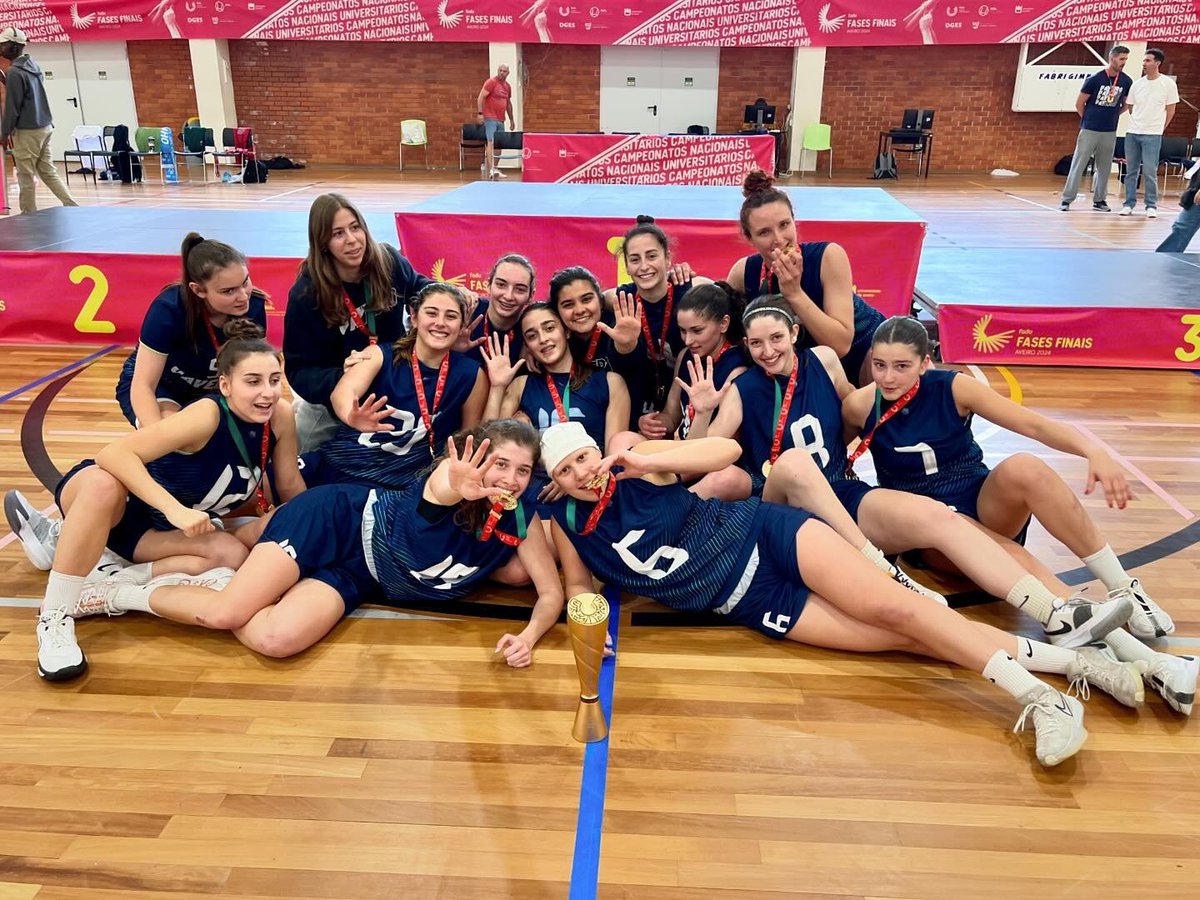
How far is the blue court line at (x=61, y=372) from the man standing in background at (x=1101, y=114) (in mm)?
10642

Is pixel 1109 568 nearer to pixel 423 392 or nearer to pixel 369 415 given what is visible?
pixel 423 392

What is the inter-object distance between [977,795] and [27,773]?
242 centimetres

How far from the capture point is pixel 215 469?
2.93m

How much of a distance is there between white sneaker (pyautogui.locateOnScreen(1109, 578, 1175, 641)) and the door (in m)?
14.3

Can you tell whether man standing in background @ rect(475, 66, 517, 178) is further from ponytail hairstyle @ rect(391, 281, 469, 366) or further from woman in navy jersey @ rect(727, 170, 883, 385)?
ponytail hairstyle @ rect(391, 281, 469, 366)

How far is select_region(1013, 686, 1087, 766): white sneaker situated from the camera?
2211mm

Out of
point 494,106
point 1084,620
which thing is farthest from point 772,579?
point 494,106

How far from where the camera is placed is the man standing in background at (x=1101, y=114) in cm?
1030

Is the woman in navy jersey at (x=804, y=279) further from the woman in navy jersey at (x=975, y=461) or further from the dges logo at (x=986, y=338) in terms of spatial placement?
the dges logo at (x=986, y=338)

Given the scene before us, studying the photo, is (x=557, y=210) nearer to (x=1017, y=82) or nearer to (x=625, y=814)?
(x=625, y=814)

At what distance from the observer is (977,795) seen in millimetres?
2174

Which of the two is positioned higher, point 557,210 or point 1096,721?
point 557,210

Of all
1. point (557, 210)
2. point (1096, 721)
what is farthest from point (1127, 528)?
point (557, 210)

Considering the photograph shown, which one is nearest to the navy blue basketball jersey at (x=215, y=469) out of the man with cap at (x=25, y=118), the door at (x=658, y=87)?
the man with cap at (x=25, y=118)
